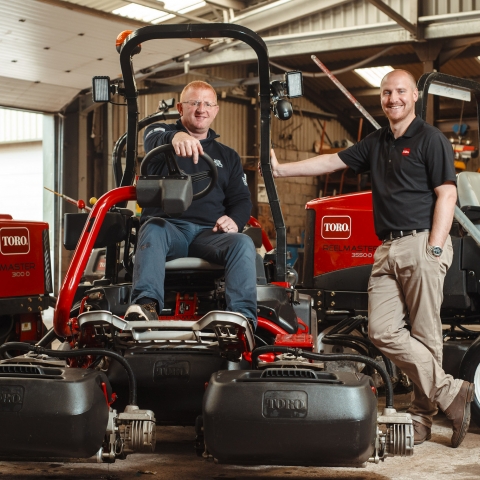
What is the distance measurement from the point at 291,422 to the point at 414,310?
161cm

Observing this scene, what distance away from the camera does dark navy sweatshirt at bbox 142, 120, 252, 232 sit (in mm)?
4035

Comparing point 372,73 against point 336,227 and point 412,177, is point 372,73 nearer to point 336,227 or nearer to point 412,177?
point 336,227

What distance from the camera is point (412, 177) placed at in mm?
4312

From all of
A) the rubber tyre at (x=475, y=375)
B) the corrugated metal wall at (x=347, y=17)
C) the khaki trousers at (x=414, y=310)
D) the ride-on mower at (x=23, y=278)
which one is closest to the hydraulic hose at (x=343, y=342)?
the rubber tyre at (x=475, y=375)

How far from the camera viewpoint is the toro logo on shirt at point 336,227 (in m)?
6.12

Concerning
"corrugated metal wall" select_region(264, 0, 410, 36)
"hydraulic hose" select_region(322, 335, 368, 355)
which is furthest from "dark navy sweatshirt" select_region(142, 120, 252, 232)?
"corrugated metal wall" select_region(264, 0, 410, 36)

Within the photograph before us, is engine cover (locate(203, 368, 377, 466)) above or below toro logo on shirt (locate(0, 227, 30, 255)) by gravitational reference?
below

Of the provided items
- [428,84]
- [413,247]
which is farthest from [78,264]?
[428,84]

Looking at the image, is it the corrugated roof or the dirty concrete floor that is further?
the corrugated roof

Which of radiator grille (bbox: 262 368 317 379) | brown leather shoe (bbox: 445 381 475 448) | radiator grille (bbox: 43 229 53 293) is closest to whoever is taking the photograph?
radiator grille (bbox: 262 368 317 379)

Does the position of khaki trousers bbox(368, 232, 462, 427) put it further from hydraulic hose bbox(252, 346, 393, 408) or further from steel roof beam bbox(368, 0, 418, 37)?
steel roof beam bbox(368, 0, 418, 37)

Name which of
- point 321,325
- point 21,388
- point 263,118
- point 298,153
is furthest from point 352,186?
point 21,388

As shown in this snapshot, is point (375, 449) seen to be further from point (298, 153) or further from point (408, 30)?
point (298, 153)

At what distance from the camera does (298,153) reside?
21.5m
